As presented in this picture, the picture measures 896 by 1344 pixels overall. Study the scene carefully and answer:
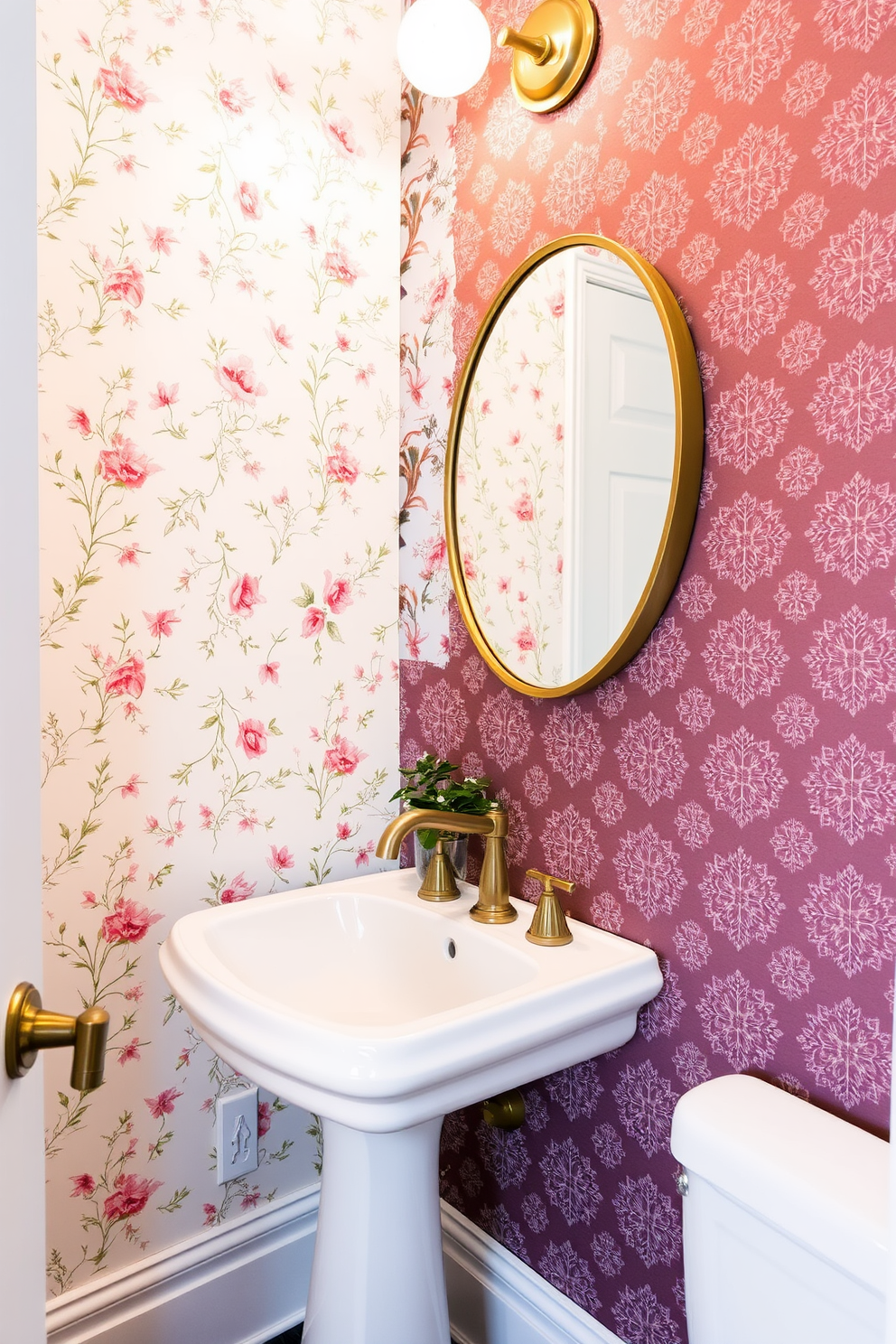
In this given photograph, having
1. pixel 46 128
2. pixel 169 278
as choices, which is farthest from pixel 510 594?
pixel 46 128

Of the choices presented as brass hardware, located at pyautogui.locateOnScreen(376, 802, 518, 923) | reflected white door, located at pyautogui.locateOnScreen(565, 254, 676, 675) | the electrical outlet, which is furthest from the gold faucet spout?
the electrical outlet

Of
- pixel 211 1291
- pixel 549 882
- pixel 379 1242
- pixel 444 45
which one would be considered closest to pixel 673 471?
pixel 549 882

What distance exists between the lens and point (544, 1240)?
4.17 feet

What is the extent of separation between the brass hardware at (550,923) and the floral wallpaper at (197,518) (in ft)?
1.58

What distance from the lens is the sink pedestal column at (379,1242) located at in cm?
110

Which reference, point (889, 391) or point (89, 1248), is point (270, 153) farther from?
point (89, 1248)

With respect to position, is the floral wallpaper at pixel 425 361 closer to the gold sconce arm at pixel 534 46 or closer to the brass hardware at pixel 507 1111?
the gold sconce arm at pixel 534 46

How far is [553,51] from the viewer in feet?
3.92

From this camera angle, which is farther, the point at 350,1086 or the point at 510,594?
the point at 510,594

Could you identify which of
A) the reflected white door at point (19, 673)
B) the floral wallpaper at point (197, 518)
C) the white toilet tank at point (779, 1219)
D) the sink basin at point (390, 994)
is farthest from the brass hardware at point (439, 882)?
the reflected white door at point (19, 673)

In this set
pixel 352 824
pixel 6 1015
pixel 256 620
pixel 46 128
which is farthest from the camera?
pixel 352 824

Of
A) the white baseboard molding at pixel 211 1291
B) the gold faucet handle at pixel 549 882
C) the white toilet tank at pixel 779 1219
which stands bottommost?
the white baseboard molding at pixel 211 1291

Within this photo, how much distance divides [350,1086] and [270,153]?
135cm

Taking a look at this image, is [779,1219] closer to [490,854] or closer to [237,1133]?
[490,854]
